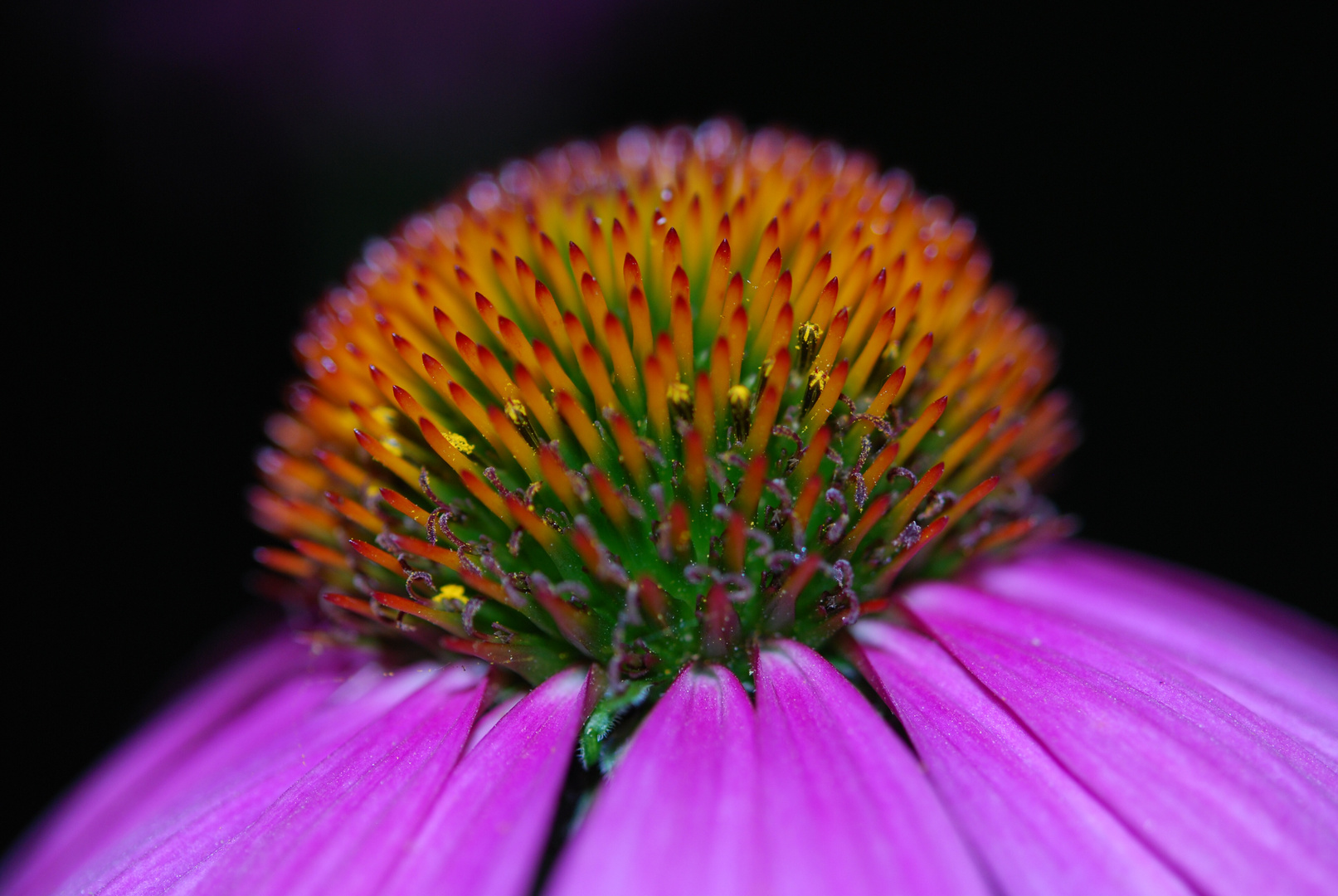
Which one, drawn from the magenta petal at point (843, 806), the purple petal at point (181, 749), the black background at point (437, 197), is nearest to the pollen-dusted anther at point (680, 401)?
the magenta petal at point (843, 806)

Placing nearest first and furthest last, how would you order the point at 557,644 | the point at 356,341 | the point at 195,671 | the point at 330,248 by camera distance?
the point at 557,644
the point at 356,341
the point at 195,671
the point at 330,248

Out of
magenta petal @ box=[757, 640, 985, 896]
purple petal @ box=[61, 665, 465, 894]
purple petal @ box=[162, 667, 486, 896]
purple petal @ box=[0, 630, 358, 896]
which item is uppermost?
magenta petal @ box=[757, 640, 985, 896]

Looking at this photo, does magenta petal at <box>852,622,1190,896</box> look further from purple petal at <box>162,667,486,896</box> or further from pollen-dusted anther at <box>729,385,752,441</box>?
purple petal at <box>162,667,486,896</box>

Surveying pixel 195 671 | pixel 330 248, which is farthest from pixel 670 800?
pixel 330 248

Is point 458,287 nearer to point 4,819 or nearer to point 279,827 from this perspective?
point 279,827

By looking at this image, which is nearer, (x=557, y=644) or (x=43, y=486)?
(x=557, y=644)

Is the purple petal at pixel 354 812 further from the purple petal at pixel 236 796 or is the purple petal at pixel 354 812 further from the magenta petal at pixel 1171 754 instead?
the magenta petal at pixel 1171 754

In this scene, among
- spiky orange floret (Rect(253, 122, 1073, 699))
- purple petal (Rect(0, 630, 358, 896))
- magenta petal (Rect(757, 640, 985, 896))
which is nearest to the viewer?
magenta petal (Rect(757, 640, 985, 896))

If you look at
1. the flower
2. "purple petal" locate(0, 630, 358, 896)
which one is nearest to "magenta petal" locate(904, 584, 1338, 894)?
the flower
